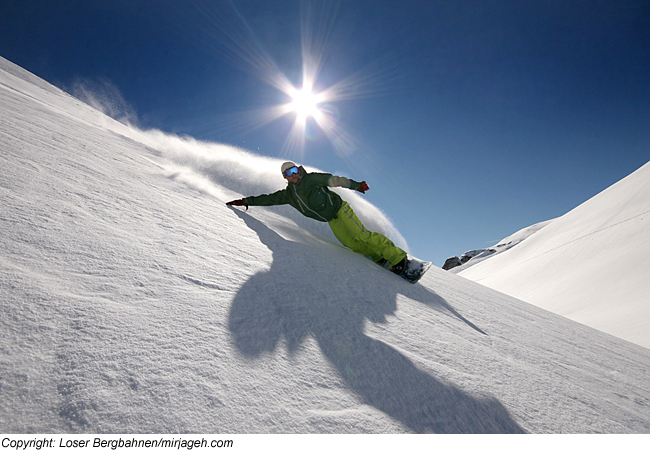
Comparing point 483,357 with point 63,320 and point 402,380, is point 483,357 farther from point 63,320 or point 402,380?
point 63,320

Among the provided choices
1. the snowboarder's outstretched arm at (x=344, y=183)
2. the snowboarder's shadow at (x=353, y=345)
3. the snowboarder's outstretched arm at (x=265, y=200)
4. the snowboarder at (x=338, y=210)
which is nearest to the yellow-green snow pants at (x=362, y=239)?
the snowboarder at (x=338, y=210)

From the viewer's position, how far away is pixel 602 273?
308 inches

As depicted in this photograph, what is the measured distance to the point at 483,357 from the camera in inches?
68.5

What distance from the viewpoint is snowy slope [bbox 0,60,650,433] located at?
2.85 ft

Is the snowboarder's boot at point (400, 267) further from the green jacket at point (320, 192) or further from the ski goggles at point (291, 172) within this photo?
the ski goggles at point (291, 172)

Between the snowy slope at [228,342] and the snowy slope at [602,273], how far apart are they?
4.39m

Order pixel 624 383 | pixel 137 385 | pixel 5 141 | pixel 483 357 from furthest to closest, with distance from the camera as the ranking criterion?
pixel 5 141 < pixel 624 383 < pixel 483 357 < pixel 137 385

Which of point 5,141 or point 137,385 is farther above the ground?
point 5,141

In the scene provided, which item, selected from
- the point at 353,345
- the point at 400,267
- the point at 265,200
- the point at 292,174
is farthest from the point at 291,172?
the point at 353,345

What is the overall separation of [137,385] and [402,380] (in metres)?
1.11

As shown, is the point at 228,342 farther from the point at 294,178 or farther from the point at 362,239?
the point at 294,178

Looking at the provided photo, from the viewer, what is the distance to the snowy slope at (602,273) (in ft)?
18.9

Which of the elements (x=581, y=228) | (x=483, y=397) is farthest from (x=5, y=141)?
(x=581, y=228)
